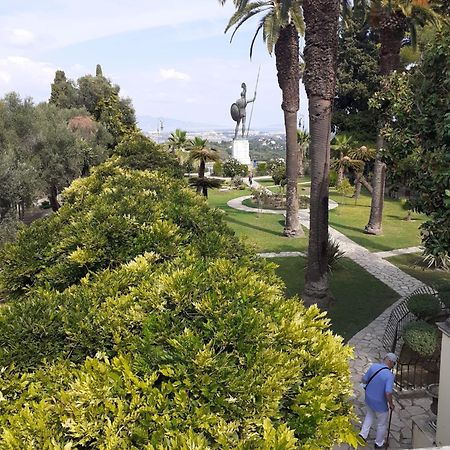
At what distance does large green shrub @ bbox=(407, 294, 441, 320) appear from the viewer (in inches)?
409

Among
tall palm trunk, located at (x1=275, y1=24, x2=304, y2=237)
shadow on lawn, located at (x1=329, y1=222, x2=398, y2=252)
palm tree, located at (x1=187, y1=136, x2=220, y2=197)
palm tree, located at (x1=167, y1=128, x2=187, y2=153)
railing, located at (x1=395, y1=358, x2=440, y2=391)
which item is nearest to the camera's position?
railing, located at (x1=395, y1=358, x2=440, y2=391)

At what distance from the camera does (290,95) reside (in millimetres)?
19844

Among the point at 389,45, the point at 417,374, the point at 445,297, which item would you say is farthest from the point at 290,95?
the point at 417,374

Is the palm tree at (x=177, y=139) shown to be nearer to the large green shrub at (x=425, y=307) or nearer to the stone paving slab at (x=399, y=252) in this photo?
the stone paving slab at (x=399, y=252)

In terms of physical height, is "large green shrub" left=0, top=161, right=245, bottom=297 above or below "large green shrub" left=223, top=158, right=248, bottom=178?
below

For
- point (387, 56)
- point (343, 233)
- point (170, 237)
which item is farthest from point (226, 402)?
point (343, 233)

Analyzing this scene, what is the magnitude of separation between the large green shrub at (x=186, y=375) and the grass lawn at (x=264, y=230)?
12001 millimetres

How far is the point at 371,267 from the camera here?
54.7ft

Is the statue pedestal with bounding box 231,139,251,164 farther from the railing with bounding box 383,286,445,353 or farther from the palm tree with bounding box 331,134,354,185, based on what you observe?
the railing with bounding box 383,286,445,353

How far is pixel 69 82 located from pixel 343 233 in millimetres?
32788

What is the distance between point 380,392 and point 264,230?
1654 centimetres

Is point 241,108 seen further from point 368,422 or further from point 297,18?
point 368,422

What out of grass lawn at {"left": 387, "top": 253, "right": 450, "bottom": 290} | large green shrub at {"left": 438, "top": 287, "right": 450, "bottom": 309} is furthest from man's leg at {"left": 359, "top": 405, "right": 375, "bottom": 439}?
grass lawn at {"left": 387, "top": 253, "right": 450, "bottom": 290}

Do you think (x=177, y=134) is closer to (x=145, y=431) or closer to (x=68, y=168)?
(x=68, y=168)
